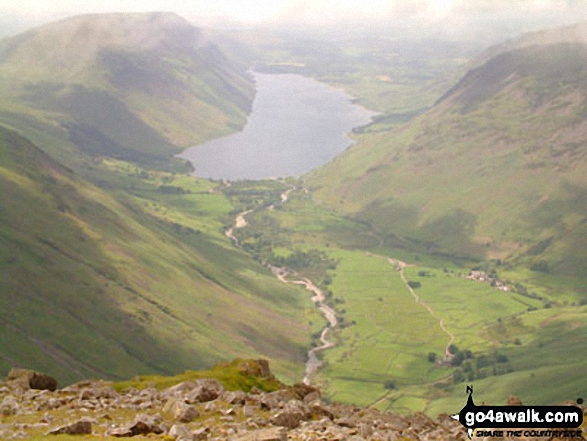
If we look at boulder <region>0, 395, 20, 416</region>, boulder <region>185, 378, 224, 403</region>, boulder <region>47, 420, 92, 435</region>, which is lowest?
boulder <region>47, 420, 92, 435</region>

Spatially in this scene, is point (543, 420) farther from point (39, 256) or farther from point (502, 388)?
point (39, 256)

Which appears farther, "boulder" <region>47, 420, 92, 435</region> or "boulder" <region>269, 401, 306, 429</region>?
"boulder" <region>269, 401, 306, 429</region>

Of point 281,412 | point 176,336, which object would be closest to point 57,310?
point 176,336

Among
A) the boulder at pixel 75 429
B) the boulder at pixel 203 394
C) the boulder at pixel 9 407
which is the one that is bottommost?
the boulder at pixel 75 429

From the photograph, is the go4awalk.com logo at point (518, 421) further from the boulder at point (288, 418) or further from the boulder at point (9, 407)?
the boulder at point (9, 407)

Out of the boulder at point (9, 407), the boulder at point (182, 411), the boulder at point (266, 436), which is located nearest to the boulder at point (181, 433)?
the boulder at point (266, 436)

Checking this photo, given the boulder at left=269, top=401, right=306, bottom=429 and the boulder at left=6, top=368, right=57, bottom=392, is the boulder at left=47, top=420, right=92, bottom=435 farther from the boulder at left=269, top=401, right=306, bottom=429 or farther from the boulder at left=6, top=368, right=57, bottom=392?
the boulder at left=6, top=368, right=57, bottom=392

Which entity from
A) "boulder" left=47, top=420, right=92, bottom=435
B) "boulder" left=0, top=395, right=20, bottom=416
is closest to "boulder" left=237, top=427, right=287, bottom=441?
"boulder" left=47, top=420, right=92, bottom=435

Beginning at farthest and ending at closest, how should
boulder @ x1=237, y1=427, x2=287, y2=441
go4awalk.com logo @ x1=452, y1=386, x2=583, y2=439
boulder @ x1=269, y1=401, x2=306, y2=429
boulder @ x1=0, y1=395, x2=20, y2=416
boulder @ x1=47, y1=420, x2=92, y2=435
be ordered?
boulder @ x1=0, y1=395, x2=20, y2=416
boulder @ x1=269, y1=401, x2=306, y2=429
boulder @ x1=47, y1=420, x2=92, y2=435
go4awalk.com logo @ x1=452, y1=386, x2=583, y2=439
boulder @ x1=237, y1=427, x2=287, y2=441

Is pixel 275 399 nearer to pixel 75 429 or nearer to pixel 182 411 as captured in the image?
pixel 182 411

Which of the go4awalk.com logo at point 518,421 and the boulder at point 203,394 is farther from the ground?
the boulder at point 203,394
